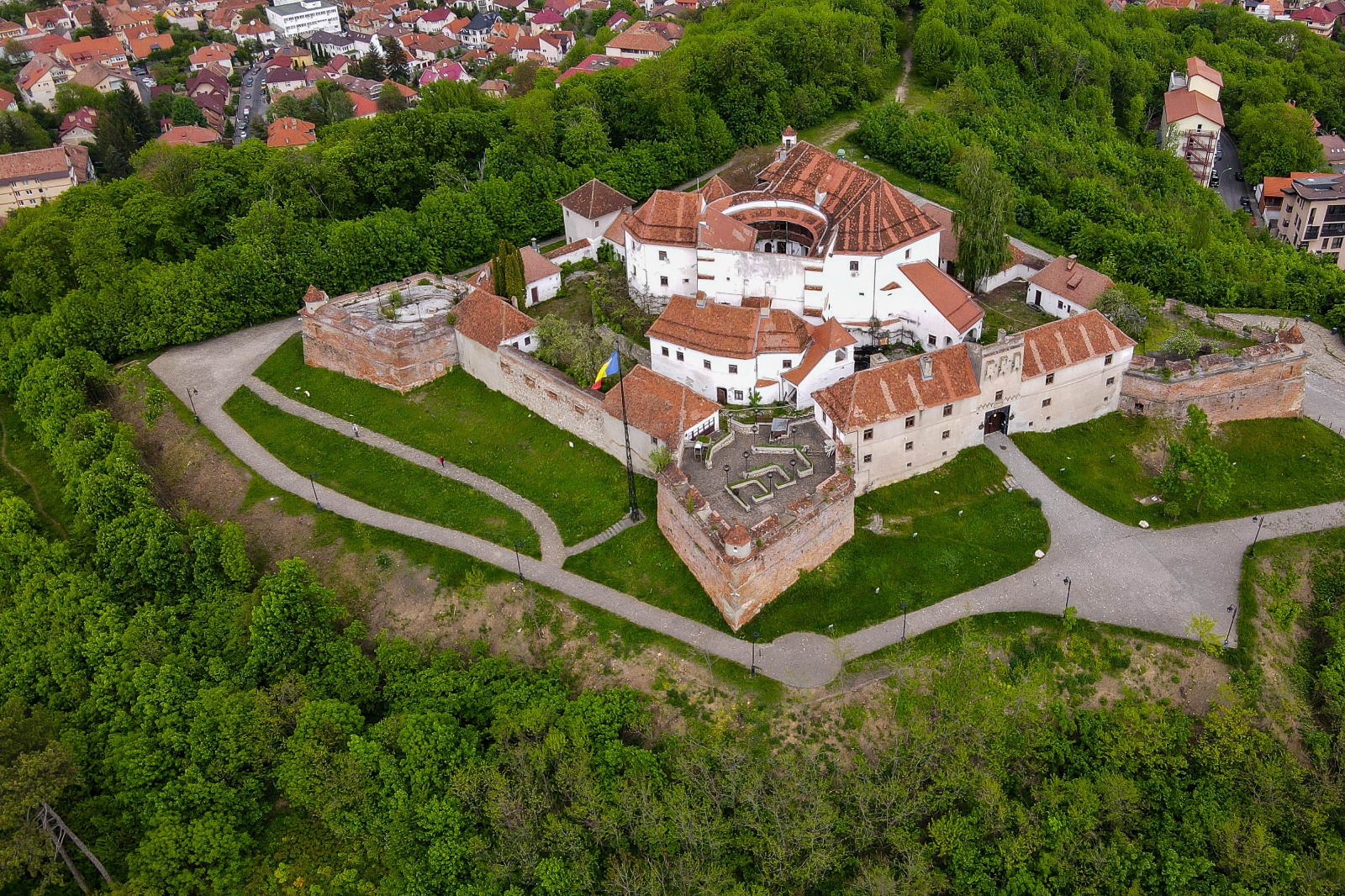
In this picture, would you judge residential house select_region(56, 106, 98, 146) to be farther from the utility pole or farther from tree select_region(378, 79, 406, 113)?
the utility pole

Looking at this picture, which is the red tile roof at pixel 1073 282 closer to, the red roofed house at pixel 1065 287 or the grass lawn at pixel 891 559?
the red roofed house at pixel 1065 287

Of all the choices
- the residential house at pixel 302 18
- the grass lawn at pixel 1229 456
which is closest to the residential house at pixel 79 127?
the residential house at pixel 302 18

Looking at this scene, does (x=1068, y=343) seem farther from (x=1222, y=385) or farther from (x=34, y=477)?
(x=34, y=477)

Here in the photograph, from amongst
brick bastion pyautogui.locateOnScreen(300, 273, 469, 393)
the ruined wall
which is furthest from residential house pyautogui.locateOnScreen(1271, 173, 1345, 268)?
the ruined wall

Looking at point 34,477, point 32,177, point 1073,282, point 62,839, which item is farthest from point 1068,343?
point 32,177

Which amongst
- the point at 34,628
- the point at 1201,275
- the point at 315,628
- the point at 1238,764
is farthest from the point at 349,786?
the point at 1201,275

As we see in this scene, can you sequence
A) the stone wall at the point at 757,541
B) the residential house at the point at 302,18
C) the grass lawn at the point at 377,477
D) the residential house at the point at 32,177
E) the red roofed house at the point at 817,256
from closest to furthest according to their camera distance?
the stone wall at the point at 757,541 → the grass lawn at the point at 377,477 → the red roofed house at the point at 817,256 → the residential house at the point at 32,177 → the residential house at the point at 302,18
